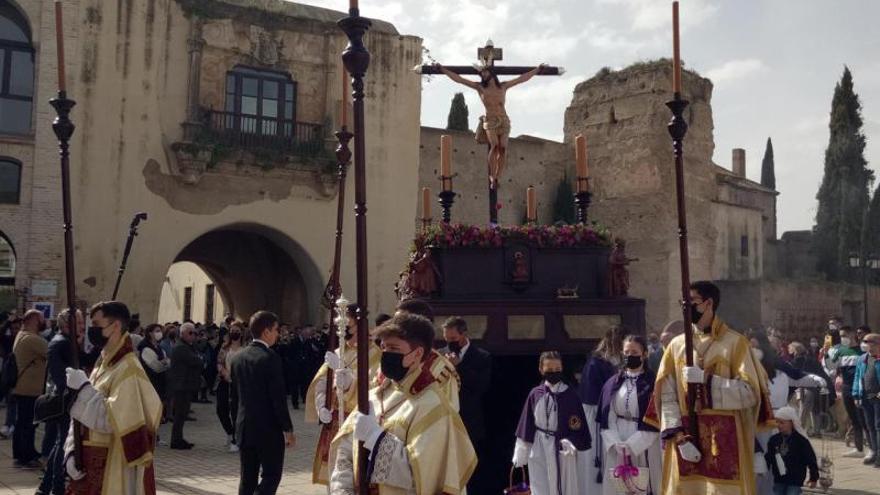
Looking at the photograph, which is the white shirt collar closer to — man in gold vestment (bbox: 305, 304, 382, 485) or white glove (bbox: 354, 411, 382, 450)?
man in gold vestment (bbox: 305, 304, 382, 485)

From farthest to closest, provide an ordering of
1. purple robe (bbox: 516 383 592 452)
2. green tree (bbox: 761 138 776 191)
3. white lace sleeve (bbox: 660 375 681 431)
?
green tree (bbox: 761 138 776 191)
purple robe (bbox: 516 383 592 452)
white lace sleeve (bbox: 660 375 681 431)

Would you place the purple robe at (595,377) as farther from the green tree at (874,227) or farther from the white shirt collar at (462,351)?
the green tree at (874,227)

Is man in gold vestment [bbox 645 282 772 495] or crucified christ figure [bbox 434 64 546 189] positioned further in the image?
crucified christ figure [bbox 434 64 546 189]

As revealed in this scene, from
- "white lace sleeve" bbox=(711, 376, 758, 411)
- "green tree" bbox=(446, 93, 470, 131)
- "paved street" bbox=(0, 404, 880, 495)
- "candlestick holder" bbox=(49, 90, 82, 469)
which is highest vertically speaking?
"green tree" bbox=(446, 93, 470, 131)

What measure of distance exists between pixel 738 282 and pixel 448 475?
117 feet

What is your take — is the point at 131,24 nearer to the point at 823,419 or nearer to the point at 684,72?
the point at 823,419

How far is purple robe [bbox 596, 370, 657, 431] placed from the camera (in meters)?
7.40

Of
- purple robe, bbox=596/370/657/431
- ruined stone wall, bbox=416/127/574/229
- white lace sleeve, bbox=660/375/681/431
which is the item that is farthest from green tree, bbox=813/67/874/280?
white lace sleeve, bbox=660/375/681/431

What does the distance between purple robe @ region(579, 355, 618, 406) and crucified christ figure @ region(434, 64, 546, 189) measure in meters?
3.19

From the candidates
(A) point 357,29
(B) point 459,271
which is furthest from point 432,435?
(B) point 459,271

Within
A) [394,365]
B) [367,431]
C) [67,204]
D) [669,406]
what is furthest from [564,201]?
[367,431]

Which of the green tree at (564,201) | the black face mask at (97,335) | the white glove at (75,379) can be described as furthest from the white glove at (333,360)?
the green tree at (564,201)

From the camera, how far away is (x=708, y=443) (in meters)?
6.29

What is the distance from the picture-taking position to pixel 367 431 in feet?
13.6
